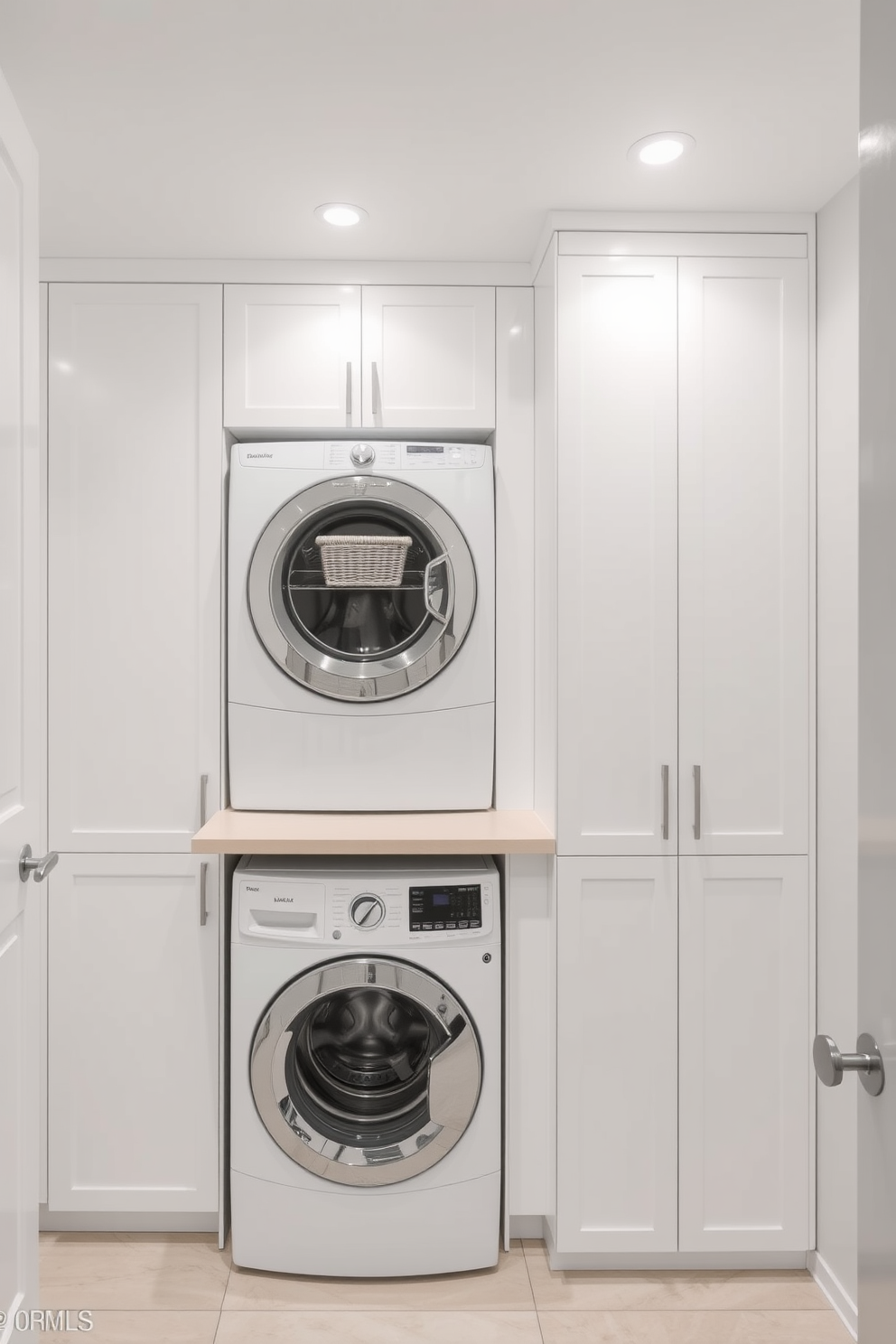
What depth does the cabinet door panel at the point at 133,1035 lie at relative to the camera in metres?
2.38

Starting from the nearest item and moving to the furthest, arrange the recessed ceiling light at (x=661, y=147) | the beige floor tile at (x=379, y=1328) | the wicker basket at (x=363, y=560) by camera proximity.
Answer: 1. the recessed ceiling light at (x=661, y=147)
2. the beige floor tile at (x=379, y=1328)
3. the wicker basket at (x=363, y=560)

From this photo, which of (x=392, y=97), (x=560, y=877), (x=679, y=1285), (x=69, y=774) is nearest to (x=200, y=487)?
(x=69, y=774)

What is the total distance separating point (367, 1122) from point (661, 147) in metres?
2.29

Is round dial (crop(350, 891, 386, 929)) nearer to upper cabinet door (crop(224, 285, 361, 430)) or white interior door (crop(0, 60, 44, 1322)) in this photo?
white interior door (crop(0, 60, 44, 1322))

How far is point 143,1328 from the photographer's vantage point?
2057 mm

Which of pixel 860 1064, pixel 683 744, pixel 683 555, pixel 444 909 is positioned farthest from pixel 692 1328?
pixel 683 555

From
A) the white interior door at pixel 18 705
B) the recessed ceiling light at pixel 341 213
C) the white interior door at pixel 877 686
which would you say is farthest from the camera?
the recessed ceiling light at pixel 341 213

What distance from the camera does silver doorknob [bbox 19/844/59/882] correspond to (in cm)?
147

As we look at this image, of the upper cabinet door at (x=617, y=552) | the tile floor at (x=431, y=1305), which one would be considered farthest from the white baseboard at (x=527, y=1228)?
the upper cabinet door at (x=617, y=552)

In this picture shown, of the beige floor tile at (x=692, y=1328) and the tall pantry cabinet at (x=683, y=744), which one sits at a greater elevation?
the tall pantry cabinet at (x=683, y=744)

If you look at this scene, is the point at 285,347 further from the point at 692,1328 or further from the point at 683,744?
the point at 692,1328

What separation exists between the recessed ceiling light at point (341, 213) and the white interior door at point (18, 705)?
0.73 m

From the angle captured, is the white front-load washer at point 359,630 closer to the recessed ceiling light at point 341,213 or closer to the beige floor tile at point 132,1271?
the recessed ceiling light at point 341,213

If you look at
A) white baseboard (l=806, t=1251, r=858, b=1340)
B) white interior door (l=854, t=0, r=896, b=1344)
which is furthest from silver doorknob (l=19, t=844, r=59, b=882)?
white baseboard (l=806, t=1251, r=858, b=1340)
